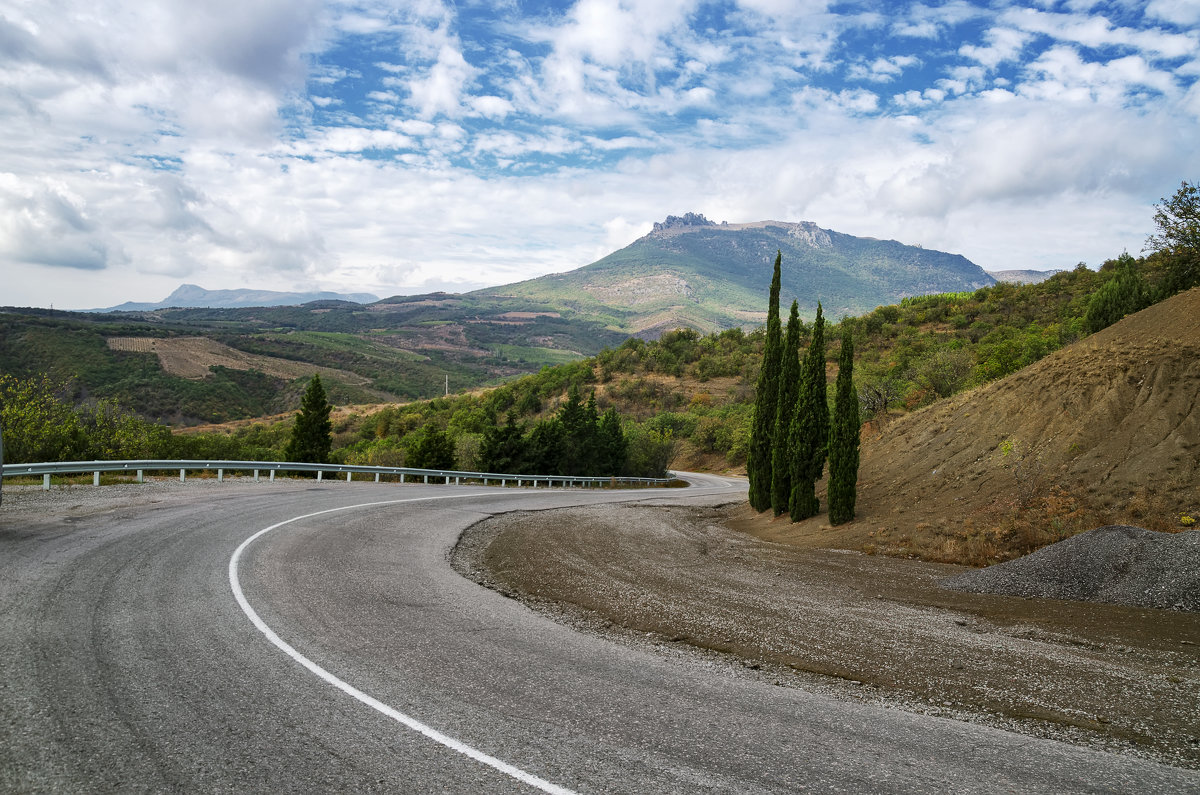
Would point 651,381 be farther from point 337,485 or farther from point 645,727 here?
point 645,727

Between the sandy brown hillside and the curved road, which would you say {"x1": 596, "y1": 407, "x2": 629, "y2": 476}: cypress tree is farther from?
the curved road

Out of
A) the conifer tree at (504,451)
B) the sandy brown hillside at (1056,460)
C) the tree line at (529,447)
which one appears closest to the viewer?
the sandy brown hillside at (1056,460)

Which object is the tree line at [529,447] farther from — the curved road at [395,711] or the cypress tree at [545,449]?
the curved road at [395,711]

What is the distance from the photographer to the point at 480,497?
983 inches

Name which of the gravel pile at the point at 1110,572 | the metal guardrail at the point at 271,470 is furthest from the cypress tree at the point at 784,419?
the metal guardrail at the point at 271,470

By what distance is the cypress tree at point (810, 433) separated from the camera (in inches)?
755

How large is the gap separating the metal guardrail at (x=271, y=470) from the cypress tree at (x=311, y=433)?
9.86 meters

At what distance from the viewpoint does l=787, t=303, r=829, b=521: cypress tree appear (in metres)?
19.2

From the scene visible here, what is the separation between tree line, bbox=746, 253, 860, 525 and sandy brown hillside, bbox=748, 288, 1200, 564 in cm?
89

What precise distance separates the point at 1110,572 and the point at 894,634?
4.45 metres

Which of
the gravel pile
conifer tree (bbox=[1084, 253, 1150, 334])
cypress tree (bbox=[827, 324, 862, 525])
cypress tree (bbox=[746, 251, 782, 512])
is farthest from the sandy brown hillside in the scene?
conifer tree (bbox=[1084, 253, 1150, 334])

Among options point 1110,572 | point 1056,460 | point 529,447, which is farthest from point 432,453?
point 1110,572

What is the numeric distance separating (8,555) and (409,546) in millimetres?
6218

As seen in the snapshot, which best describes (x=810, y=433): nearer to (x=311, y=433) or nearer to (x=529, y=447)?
A: (x=529, y=447)
